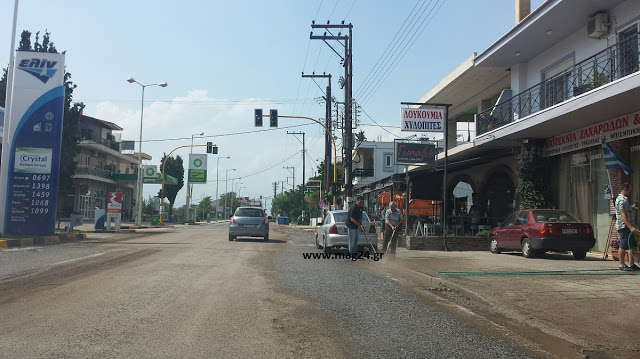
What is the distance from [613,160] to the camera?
1359 cm

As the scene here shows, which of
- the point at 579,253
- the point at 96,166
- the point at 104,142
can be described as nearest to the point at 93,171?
the point at 96,166

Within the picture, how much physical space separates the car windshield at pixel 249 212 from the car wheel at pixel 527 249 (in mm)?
11248

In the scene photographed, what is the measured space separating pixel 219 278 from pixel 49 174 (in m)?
14.5

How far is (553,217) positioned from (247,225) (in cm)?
1197

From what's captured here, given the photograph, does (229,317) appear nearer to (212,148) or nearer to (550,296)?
(550,296)

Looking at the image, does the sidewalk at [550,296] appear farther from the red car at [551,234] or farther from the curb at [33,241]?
the curb at [33,241]

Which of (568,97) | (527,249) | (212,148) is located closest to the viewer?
(527,249)

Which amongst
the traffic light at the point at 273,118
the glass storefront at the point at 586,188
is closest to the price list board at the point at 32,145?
the traffic light at the point at 273,118

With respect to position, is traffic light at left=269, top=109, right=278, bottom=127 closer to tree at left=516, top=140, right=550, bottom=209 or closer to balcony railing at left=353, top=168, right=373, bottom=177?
tree at left=516, top=140, right=550, bottom=209

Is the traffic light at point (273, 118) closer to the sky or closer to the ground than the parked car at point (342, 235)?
closer to the sky

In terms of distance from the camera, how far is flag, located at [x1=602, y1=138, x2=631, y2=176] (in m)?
13.4

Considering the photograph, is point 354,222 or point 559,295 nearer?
point 559,295

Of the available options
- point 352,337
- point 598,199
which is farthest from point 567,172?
point 352,337

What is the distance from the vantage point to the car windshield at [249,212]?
21505 mm
